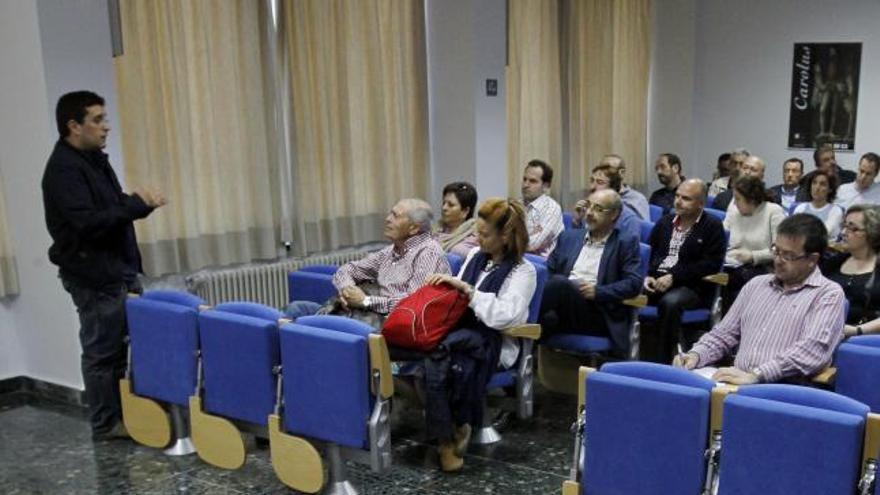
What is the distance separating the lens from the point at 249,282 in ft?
19.9

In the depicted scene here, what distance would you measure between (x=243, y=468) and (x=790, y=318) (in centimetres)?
260

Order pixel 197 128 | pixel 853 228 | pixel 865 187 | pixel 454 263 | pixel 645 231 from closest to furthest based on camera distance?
1. pixel 853 228
2. pixel 454 263
3. pixel 197 128
4. pixel 645 231
5. pixel 865 187

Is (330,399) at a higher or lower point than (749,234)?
lower

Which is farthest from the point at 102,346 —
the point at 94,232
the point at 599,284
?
the point at 599,284

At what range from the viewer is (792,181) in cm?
776

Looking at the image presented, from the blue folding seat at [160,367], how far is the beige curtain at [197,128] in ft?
4.28

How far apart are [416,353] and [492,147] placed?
12.9 ft

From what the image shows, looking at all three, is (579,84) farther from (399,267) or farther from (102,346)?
(102,346)

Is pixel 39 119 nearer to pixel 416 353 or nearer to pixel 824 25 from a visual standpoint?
pixel 416 353

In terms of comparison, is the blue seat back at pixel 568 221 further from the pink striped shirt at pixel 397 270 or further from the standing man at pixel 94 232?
the standing man at pixel 94 232

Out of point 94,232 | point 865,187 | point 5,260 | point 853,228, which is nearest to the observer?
point 94,232

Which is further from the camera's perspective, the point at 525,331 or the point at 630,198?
the point at 630,198

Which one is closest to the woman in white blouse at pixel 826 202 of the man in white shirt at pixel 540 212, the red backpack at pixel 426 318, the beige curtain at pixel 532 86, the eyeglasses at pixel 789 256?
the man in white shirt at pixel 540 212

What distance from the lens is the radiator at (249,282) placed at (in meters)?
5.82
